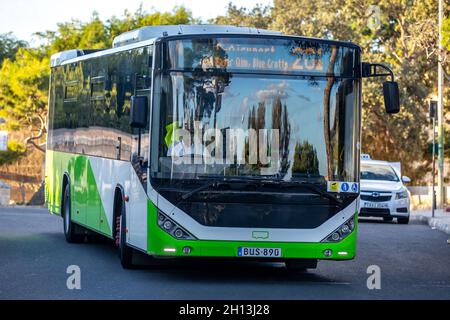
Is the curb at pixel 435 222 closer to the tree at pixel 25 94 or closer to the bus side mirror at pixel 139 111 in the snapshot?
the bus side mirror at pixel 139 111

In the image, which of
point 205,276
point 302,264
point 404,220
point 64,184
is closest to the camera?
point 205,276

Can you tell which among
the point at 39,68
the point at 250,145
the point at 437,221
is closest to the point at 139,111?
the point at 250,145

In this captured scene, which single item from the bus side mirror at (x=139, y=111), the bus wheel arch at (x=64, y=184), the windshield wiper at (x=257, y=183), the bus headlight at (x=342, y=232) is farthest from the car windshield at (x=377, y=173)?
the bus side mirror at (x=139, y=111)

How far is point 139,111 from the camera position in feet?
48.6

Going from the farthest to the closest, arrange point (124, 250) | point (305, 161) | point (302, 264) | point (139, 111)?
point (302, 264) → point (124, 250) → point (305, 161) → point (139, 111)

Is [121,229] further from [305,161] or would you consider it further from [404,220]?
[404,220]

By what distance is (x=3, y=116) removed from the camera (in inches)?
2527

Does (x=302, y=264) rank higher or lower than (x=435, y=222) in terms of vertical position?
lower

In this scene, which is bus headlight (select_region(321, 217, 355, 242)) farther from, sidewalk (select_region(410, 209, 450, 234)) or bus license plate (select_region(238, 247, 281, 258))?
sidewalk (select_region(410, 209, 450, 234))

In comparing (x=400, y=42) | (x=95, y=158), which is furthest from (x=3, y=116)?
(x=95, y=158)

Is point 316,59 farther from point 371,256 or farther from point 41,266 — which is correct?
point 371,256

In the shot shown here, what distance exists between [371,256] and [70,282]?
23.3ft

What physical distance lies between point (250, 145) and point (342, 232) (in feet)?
5.22

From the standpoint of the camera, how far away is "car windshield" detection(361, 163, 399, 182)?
114 ft
